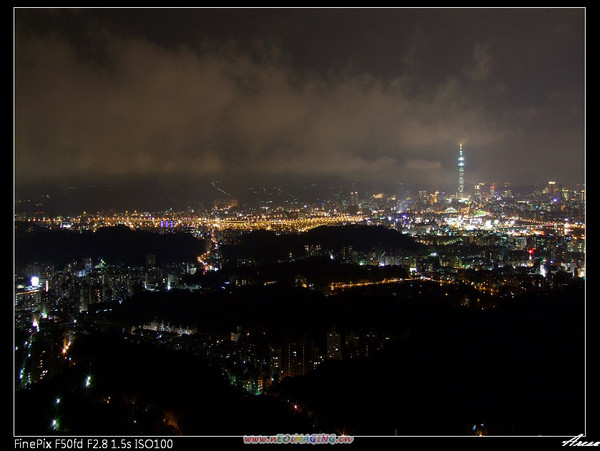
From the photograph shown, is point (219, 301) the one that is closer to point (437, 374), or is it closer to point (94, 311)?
point (94, 311)

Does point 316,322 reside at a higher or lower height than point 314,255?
lower
